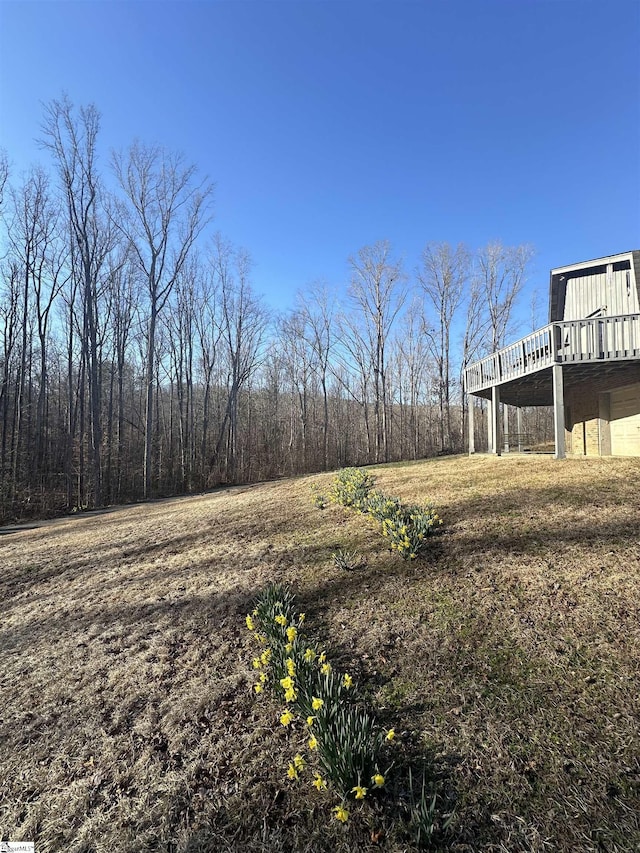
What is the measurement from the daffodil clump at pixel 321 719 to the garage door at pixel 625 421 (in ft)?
32.2

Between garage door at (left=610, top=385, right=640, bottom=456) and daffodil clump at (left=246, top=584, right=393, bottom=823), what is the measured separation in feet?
32.2

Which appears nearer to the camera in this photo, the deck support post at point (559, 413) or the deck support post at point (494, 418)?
the deck support post at point (559, 413)

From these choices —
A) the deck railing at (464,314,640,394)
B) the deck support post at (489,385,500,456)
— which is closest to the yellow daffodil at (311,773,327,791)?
the deck railing at (464,314,640,394)

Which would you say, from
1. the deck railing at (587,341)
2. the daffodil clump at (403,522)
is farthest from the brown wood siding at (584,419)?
the daffodil clump at (403,522)

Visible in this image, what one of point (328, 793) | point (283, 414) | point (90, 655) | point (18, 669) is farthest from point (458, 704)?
point (283, 414)

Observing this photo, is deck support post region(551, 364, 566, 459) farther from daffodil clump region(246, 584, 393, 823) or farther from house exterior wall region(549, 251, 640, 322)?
daffodil clump region(246, 584, 393, 823)

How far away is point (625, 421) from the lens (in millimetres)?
9383

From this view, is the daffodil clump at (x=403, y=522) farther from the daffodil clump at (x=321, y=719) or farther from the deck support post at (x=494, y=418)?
the deck support post at (x=494, y=418)

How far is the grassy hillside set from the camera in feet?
5.45

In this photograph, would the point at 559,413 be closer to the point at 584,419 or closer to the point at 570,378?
the point at 570,378

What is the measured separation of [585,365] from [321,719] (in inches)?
347

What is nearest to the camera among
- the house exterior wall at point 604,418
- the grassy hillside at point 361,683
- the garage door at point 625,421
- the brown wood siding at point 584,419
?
the grassy hillside at point 361,683

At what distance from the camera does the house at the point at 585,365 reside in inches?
307

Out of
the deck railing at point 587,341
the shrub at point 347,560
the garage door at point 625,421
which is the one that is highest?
the deck railing at point 587,341
